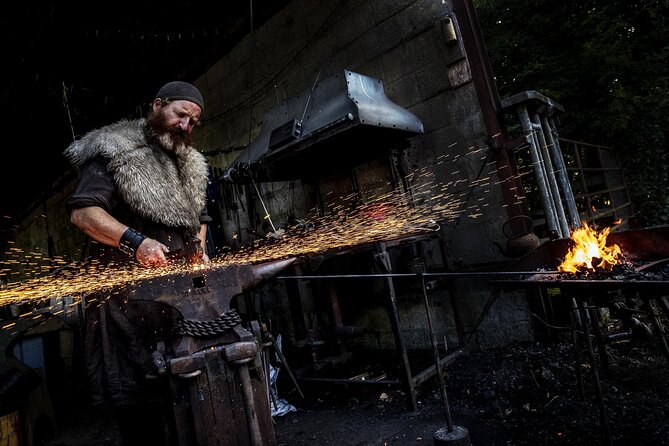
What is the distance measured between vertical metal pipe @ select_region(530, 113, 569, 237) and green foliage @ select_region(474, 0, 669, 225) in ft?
18.2

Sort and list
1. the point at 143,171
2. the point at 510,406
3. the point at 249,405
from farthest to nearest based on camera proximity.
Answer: the point at 510,406 < the point at 143,171 < the point at 249,405

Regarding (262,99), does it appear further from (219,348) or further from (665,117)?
(665,117)

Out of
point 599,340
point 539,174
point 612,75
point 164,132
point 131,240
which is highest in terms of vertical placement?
point 612,75

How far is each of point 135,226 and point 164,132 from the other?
0.71 m

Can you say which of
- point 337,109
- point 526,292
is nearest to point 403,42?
point 337,109

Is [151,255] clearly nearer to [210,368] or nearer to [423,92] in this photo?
[210,368]

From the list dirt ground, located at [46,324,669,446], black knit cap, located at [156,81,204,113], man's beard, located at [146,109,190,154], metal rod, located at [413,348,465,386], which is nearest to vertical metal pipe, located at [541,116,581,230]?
dirt ground, located at [46,324,669,446]

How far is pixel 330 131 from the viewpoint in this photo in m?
3.97

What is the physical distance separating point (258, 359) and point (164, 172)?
4.90ft

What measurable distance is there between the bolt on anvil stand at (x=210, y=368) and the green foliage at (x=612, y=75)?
9.56 m

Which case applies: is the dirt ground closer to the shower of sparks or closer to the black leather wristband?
the shower of sparks

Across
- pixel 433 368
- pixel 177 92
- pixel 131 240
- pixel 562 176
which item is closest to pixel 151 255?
pixel 131 240

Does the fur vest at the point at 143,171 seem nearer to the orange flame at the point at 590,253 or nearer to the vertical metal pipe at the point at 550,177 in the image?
the orange flame at the point at 590,253

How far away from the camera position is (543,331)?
3.97 meters
